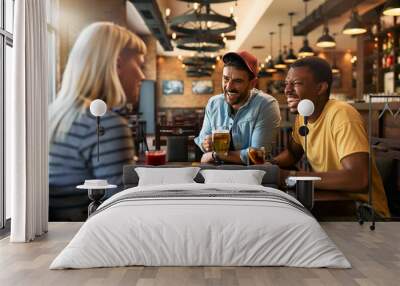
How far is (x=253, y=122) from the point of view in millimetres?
5598

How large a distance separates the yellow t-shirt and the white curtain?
262 cm

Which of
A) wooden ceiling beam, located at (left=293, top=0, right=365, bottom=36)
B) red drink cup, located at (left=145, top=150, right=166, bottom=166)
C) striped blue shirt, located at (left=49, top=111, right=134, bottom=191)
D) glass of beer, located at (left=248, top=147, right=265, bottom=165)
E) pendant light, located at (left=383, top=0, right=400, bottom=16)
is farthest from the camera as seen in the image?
wooden ceiling beam, located at (left=293, top=0, right=365, bottom=36)

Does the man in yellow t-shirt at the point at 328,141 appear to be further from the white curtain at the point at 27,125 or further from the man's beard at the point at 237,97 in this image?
the white curtain at the point at 27,125

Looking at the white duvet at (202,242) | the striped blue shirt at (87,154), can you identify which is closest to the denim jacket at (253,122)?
the striped blue shirt at (87,154)

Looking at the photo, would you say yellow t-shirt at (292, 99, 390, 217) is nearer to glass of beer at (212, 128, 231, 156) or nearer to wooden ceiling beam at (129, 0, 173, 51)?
glass of beer at (212, 128, 231, 156)

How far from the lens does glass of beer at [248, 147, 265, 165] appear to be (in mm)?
5527

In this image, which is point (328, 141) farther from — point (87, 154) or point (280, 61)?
point (280, 61)

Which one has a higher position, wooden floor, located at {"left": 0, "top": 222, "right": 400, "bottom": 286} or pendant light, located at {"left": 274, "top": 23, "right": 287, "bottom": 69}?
pendant light, located at {"left": 274, "top": 23, "right": 287, "bottom": 69}

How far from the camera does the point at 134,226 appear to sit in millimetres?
3824

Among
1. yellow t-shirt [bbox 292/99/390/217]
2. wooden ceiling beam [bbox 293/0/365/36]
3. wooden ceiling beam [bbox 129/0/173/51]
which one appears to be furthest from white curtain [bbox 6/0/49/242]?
wooden ceiling beam [bbox 293/0/365/36]

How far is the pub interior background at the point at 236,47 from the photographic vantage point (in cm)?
604

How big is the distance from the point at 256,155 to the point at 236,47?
5735 mm

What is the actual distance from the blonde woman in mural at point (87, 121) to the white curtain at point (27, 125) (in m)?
1.10

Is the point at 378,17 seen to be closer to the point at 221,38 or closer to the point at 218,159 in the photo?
the point at 221,38
